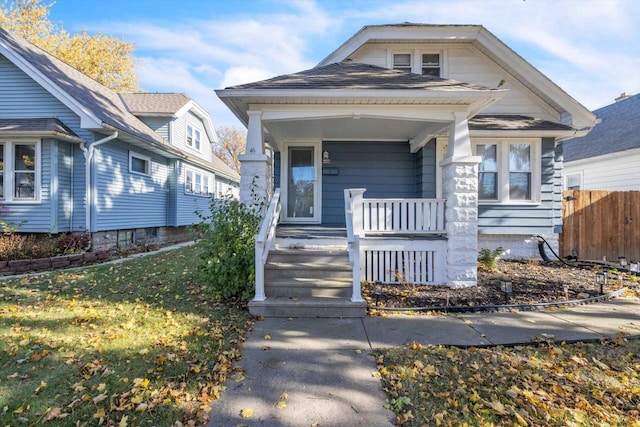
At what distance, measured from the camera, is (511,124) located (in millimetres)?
7648

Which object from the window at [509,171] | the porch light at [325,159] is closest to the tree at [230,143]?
the porch light at [325,159]

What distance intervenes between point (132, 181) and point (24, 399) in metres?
9.37

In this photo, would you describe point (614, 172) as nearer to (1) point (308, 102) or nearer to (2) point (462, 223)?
(2) point (462, 223)

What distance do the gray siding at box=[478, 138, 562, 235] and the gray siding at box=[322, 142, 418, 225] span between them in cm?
190

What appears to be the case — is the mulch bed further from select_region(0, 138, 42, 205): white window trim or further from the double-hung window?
the double-hung window

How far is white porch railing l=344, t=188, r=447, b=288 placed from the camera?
5910 millimetres

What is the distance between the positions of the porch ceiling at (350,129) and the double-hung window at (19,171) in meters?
6.32

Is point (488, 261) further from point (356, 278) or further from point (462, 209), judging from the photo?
point (356, 278)

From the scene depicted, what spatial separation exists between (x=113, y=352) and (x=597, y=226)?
1098 centimetres

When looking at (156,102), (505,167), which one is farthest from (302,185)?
(156,102)

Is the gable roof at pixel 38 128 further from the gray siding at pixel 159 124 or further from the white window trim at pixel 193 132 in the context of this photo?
the white window trim at pixel 193 132

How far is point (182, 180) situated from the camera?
1351cm

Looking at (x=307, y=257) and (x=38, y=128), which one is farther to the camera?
(x=38, y=128)

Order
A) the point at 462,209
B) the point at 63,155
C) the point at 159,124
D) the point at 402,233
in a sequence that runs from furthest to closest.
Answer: the point at 159,124 → the point at 63,155 → the point at 402,233 → the point at 462,209
